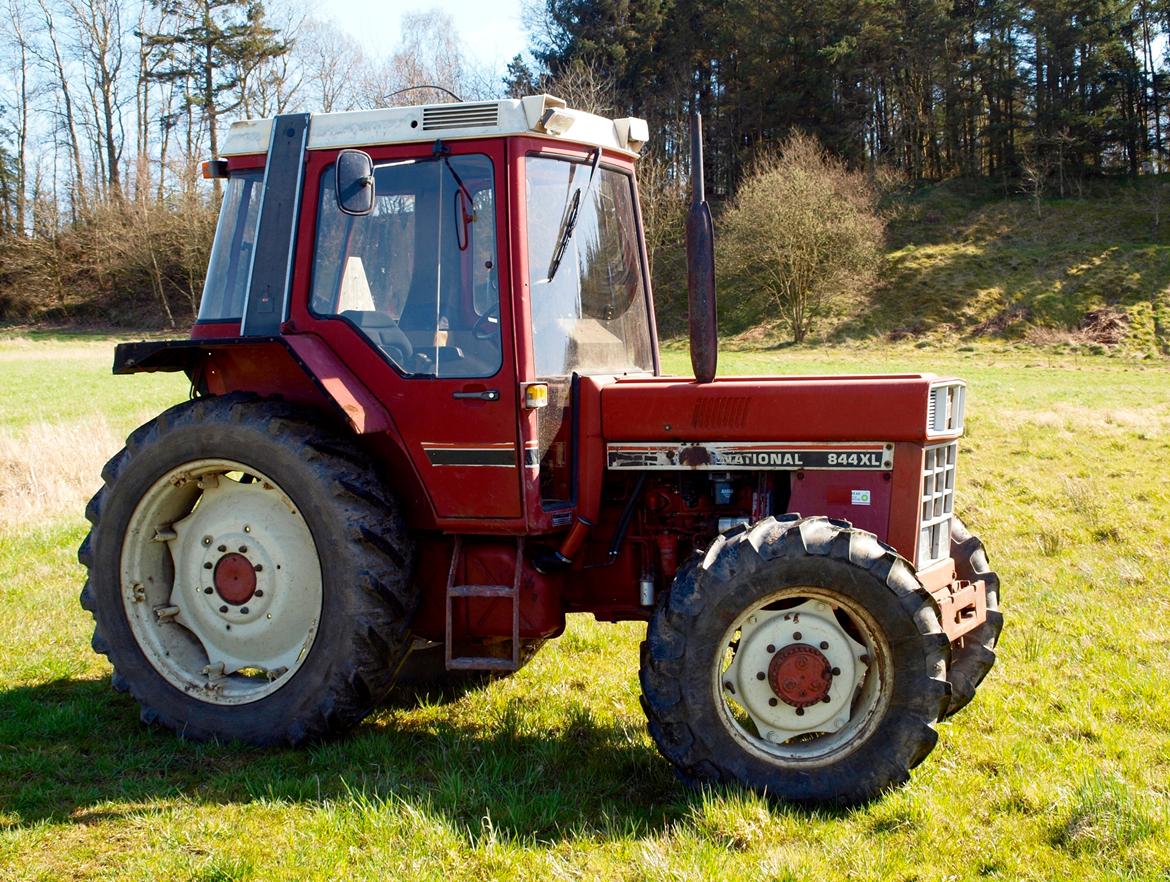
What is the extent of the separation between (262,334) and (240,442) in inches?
20.0

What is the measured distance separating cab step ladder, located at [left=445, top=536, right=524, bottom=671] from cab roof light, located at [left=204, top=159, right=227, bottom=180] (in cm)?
202

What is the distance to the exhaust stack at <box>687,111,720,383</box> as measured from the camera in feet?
12.5

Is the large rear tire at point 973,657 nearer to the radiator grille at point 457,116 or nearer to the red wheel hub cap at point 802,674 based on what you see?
the red wheel hub cap at point 802,674

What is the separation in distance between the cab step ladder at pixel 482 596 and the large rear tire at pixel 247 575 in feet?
0.59

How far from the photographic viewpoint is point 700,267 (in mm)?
3846

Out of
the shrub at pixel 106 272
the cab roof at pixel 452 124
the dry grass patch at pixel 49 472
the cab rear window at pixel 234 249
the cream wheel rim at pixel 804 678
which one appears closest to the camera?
the cream wheel rim at pixel 804 678

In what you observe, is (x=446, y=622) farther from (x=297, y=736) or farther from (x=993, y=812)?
(x=993, y=812)

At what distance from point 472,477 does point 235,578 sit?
117 centimetres

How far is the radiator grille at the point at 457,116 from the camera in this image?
4.42 m

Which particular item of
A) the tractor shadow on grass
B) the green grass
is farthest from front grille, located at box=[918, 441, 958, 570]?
the green grass

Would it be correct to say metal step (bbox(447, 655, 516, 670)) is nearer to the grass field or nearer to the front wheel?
the grass field

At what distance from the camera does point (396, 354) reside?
454cm

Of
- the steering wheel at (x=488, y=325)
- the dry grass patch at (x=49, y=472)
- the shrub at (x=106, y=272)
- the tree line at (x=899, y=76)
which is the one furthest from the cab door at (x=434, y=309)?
the tree line at (x=899, y=76)

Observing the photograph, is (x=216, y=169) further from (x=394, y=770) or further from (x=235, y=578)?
(x=394, y=770)
